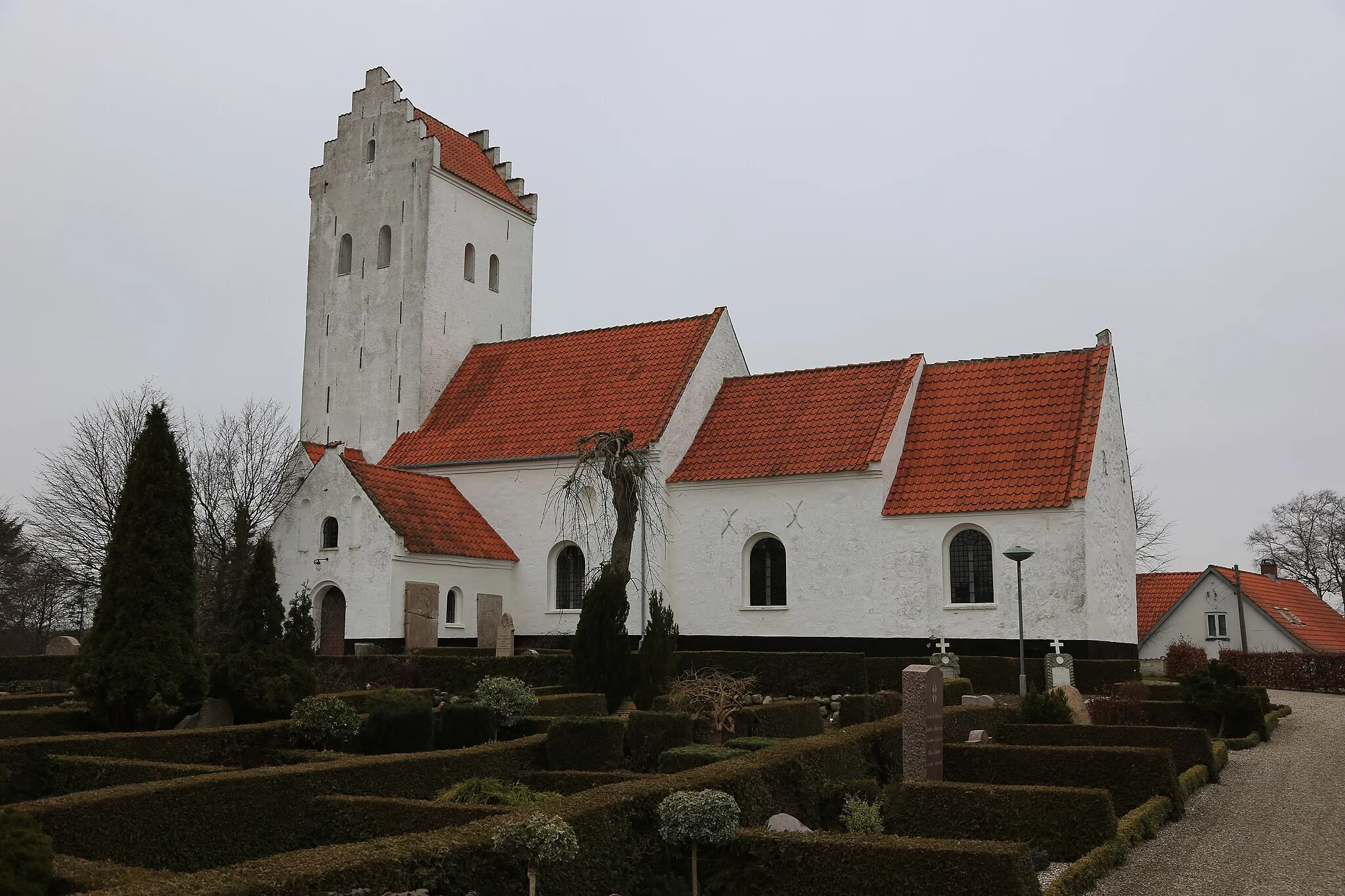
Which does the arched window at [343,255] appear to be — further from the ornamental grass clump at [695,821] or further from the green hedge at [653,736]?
the ornamental grass clump at [695,821]

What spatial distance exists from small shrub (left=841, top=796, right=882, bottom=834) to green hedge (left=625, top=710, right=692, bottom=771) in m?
2.81

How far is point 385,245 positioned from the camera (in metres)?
32.8

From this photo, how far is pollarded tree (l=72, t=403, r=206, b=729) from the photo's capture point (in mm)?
14328

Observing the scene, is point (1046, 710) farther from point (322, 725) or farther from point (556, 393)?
point (556, 393)

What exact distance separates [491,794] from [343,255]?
2595cm

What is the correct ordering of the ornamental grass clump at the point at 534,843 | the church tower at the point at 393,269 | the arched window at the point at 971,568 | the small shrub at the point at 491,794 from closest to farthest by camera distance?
the ornamental grass clump at the point at 534,843
the small shrub at the point at 491,794
the arched window at the point at 971,568
the church tower at the point at 393,269

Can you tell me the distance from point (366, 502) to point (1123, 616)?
16.4 meters

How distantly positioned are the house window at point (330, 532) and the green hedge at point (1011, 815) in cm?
1819

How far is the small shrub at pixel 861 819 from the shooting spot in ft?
35.1

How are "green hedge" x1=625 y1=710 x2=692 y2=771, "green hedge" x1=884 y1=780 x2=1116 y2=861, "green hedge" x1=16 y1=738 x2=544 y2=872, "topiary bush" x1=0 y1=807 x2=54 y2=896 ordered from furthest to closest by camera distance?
"green hedge" x1=625 y1=710 x2=692 y2=771 < "green hedge" x1=884 y1=780 x2=1116 y2=861 < "green hedge" x1=16 y1=738 x2=544 y2=872 < "topiary bush" x1=0 y1=807 x2=54 y2=896

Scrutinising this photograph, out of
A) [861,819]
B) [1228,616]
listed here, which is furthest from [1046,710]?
[1228,616]

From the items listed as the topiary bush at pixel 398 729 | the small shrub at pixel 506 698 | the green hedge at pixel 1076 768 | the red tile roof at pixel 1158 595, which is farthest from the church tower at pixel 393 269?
the red tile roof at pixel 1158 595

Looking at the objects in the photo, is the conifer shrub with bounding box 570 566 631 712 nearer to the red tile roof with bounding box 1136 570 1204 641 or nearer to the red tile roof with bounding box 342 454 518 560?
the red tile roof with bounding box 342 454 518 560

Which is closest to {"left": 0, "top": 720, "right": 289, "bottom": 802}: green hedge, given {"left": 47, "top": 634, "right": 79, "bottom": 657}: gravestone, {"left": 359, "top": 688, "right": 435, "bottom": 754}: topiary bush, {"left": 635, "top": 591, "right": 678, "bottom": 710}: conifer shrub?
{"left": 359, "top": 688, "right": 435, "bottom": 754}: topiary bush
